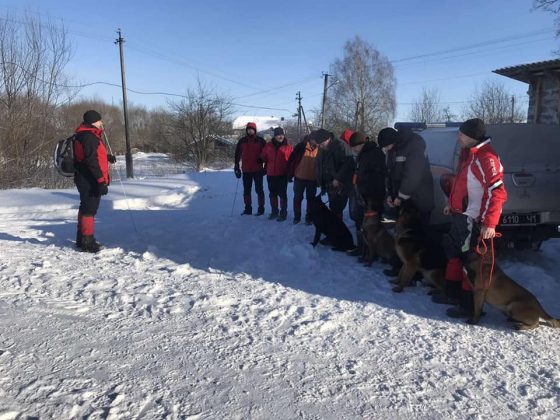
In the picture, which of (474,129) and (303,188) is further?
(303,188)

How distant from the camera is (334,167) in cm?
684

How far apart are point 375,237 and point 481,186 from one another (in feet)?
6.77

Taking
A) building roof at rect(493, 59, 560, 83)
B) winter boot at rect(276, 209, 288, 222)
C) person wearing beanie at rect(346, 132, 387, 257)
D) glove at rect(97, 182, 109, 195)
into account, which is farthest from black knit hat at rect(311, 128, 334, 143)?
building roof at rect(493, 59, 560, 83)

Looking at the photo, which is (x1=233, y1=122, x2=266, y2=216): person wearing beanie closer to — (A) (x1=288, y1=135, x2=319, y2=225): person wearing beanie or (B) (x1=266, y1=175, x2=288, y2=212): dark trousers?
(B) (x1=266, y1=175, x2=288, y2=212): dark trousers

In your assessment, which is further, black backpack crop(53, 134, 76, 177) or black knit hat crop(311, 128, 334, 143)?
black knit hat crop(311, 128, 334, 143)

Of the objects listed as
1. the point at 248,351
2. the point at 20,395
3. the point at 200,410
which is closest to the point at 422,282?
the point at 248,351

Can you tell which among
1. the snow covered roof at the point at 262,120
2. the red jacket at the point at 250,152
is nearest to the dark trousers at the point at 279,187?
the red jacket at the point at 250,152

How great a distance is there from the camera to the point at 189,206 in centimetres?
1191

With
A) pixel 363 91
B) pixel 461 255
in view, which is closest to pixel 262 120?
pixel 363 91

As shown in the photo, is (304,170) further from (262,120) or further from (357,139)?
(262,120)

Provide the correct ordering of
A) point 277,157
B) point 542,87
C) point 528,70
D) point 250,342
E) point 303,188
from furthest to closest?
point 542,87, point 528,70, point 277,157, point 303,188, point 250,342

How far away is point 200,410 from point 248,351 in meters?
0.81

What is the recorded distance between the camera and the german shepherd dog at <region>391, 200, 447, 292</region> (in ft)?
15.4

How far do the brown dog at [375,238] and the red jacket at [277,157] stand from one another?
9.38ft
